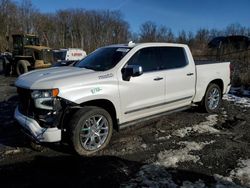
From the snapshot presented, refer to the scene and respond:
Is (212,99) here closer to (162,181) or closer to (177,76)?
(177,76)

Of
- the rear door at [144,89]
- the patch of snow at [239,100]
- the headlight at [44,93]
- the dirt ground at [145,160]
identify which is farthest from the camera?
the patch of snow at [239,100]

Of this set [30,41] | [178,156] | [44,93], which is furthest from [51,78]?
[30,41]

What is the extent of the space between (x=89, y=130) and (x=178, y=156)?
1.53 m

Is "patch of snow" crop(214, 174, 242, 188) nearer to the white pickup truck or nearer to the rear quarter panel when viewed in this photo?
the white pickup truck

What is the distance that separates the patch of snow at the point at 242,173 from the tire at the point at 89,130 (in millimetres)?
2099

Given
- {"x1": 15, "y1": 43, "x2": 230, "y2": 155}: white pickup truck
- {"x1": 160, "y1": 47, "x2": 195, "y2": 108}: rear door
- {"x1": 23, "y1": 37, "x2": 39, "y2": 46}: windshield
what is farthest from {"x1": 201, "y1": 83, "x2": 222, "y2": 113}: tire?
{"x1": 23, "y1": 37, "x2": 39, "y2": 46}: windshield

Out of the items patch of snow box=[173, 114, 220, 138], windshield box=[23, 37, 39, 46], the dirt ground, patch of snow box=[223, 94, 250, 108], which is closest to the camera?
the dirt ground

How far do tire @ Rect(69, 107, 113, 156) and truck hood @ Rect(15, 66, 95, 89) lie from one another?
0.55 metres

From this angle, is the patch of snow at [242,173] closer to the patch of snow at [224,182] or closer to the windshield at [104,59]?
the patch of snow at [224,182]

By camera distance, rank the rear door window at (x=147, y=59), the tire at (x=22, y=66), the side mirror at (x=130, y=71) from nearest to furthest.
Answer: the side mirror at (x=130, y=71) < the rear door window at (x=147, y=59) < the tire at (x=22, y=66)

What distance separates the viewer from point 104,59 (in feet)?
17.2

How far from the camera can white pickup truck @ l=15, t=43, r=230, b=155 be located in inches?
161

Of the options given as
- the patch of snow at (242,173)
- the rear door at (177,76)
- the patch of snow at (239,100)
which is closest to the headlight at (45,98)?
the rear door at (177,76)

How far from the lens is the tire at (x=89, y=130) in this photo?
4172 millimetres
